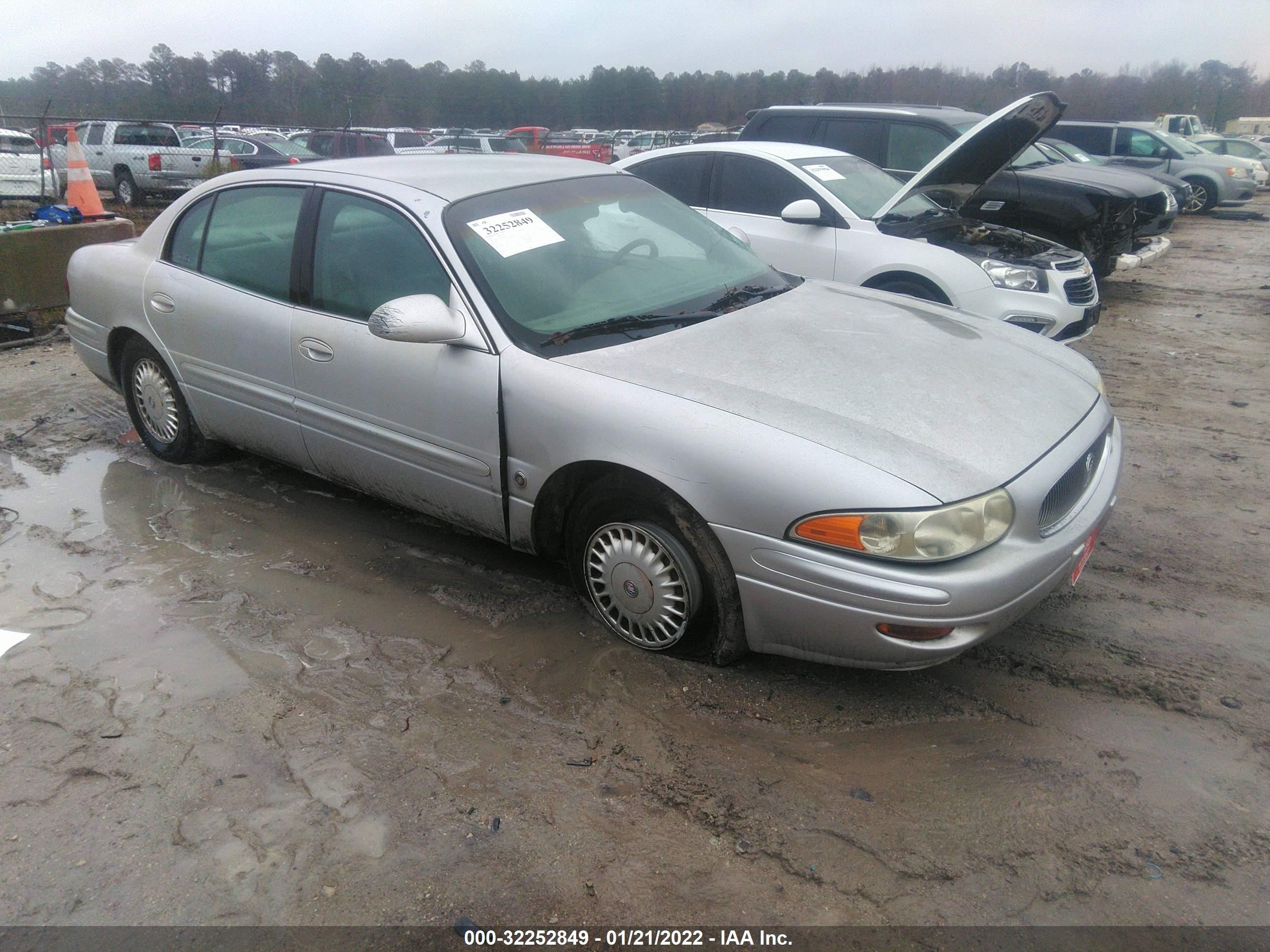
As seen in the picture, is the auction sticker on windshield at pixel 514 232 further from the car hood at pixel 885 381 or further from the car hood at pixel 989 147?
the car hood at pixel 989 147

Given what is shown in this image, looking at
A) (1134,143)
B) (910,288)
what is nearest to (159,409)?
(910,288)

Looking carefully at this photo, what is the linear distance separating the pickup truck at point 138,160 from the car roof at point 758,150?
1296 cm

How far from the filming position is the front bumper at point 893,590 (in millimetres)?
2514

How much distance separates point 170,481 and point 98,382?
90.5 inches

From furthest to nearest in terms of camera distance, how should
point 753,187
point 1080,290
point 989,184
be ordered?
point 989,184, point 753,187, point 1080,290

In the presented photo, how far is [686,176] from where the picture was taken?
22.4ft

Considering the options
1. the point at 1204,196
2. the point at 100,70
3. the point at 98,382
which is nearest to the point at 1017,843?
the point at 98,382

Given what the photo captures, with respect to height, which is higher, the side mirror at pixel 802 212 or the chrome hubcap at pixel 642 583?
the side mirror at pixel 802 212

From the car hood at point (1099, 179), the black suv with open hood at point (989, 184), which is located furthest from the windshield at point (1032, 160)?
the black suv with open hood at point (989, 184)

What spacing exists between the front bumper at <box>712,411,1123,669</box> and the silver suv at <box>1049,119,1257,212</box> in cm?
1570

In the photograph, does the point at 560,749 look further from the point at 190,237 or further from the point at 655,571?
the point at 190,237

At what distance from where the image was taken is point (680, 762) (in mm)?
2639

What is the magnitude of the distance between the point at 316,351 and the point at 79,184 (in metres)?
9.88

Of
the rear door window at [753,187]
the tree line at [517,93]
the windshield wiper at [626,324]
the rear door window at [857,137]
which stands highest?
the tree line at [517,93]
